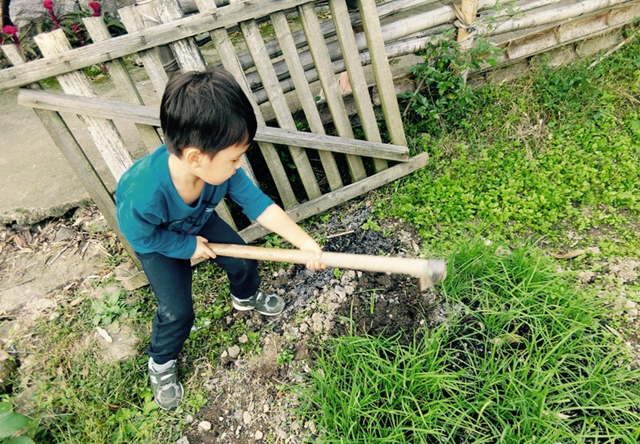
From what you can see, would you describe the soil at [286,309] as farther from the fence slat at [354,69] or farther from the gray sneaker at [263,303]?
the fence slat at [354,69]

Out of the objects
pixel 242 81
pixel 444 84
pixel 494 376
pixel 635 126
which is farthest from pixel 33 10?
pixel 635 126

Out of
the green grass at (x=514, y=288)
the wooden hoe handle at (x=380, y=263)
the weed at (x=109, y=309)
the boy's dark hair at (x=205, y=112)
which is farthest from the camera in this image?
the weed at (x=109, y=309)

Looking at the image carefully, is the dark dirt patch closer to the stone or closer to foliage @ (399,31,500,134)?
foliage @ (399,31,500,134)

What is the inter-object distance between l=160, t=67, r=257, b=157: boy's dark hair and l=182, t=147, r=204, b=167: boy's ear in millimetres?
16

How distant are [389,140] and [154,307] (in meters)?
2.08

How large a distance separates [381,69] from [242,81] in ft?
3.04

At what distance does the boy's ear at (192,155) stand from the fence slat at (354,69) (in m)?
1.46

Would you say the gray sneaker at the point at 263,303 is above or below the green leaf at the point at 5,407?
below

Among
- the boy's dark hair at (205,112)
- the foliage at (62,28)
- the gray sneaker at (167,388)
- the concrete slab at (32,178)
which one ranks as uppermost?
the foliage at (62,28)

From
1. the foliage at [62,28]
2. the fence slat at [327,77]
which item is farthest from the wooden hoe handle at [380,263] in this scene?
the foliage at [62,28]

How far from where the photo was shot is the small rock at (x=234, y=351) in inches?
95.0

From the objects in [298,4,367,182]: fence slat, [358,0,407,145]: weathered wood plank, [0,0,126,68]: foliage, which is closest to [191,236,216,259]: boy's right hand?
[298,4,367,182]: fence slat

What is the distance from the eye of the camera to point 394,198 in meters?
→ 3.03

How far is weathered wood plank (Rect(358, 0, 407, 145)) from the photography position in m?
2.54
